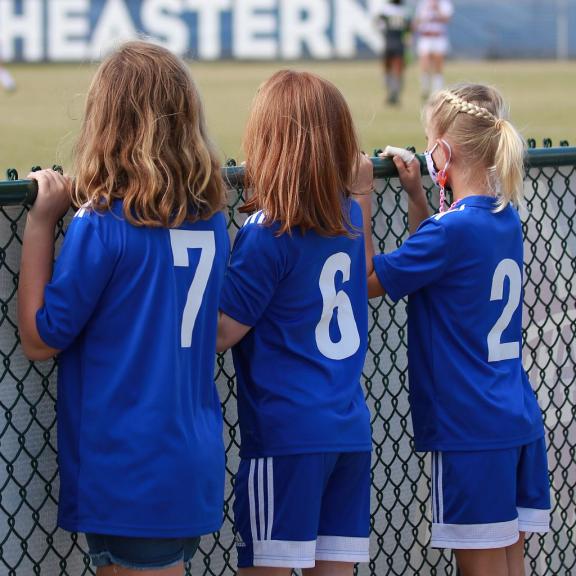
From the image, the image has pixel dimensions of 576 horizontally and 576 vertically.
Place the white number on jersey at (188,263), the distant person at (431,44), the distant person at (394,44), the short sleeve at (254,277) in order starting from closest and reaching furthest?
the white number on jersey at (188,263) → the short sleeve at (254,277) → the distant person at (394,44) → the distant person at (431,44)

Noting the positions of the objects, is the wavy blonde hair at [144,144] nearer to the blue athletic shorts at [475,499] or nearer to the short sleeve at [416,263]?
the short sleeve at [416,263]

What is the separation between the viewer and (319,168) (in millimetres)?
2951

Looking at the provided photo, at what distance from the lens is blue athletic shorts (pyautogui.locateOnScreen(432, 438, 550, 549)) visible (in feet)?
10.7

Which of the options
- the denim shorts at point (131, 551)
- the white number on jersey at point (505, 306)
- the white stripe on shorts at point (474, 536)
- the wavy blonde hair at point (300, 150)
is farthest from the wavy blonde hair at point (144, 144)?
the white stripe on shorts at point (474, 536)

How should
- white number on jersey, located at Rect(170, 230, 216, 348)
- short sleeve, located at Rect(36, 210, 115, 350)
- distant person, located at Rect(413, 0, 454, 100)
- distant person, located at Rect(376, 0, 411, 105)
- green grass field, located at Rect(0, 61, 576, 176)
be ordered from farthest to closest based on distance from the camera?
distant person, located at Rect(413, 0, 454, 100), distant person, located at Rect(376, 0, 411, 105), green grass field, located at Rect(0, 61, 576, 176), white number on jersey, located at Rect(170, 230, 216, 348), short sleeve, located at Rect(36, 210, 115, 350)

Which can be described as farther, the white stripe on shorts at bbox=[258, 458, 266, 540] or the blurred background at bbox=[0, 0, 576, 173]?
the blurred background at bbox=[0, 0, 576, 173]

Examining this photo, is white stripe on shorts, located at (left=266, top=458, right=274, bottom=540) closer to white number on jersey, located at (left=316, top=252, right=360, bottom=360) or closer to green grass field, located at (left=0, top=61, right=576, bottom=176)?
white number on jersey, located at (left=316, top=252, right=360, bottom=360)

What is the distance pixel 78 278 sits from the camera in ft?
8.57

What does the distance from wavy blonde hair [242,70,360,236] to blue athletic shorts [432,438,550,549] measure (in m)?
0.76

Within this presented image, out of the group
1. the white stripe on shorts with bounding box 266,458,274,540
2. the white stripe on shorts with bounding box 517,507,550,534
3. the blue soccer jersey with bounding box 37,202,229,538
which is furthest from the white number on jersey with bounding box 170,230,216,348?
the white stripe on shorts with bounding box 517,507,550,534

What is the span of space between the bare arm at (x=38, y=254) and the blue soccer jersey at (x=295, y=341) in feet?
1.49

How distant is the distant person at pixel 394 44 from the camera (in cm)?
1991

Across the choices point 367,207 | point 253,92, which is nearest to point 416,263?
point 367,207

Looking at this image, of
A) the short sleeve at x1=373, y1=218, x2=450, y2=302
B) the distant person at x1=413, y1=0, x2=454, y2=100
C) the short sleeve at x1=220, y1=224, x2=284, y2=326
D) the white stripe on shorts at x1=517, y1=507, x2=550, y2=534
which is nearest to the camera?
the short sleeve at x1=220, y1=224, x2=284, y2=326
